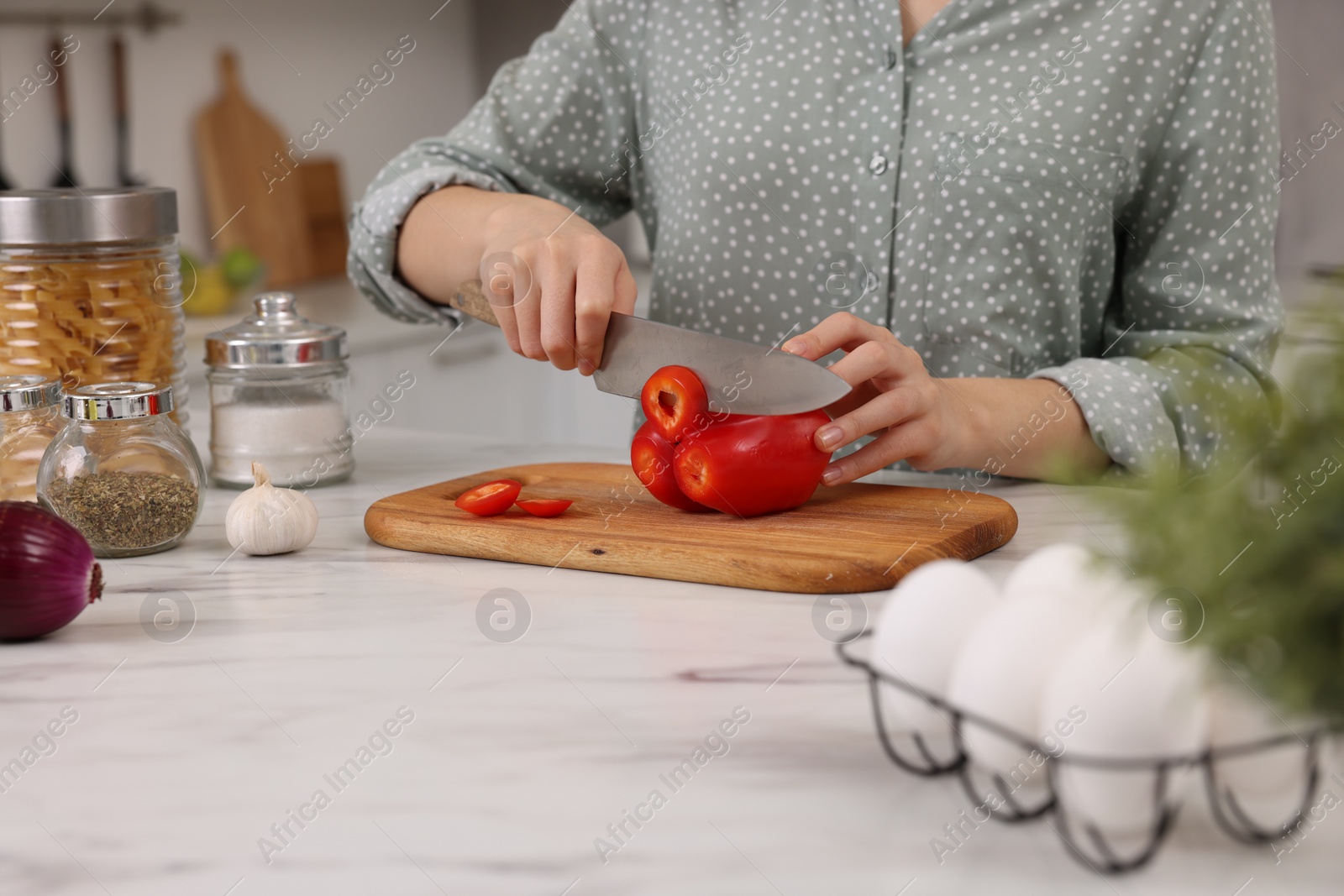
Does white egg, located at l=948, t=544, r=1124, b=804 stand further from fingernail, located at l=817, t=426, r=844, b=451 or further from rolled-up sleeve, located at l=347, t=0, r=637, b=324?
rolled-up sleeve, located at l=347, t=0, r=637, b=324

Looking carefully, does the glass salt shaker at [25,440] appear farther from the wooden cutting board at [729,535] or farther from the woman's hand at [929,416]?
the woman's hand at [929,416]

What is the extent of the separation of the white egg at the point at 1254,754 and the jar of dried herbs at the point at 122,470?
715 mm

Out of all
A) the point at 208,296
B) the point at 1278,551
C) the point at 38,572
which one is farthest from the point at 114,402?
the point at 208,296

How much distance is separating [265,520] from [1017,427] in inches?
24.5

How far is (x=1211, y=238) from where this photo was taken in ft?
4.05

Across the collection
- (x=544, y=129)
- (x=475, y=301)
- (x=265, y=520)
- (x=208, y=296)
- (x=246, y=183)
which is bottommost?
(x=208, y=296)

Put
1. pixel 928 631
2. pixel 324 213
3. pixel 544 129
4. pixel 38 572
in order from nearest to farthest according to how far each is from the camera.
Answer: pixel 928 631, pixel 38 572, pixel 544 129, pixel 324 213

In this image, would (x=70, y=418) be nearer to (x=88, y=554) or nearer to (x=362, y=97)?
(x=88, y=554)

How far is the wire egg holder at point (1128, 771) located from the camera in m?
0.47

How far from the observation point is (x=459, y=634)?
78 centimetres

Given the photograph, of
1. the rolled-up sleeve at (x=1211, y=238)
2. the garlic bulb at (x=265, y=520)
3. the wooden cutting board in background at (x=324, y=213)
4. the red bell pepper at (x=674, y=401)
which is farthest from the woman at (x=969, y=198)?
the wooden cutting board in background at (x=324, y=213)

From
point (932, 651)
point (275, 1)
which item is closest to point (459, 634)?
point (932, 651)

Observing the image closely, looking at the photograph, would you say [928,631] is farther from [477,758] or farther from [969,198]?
[969,198]

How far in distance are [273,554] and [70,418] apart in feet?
0.56
